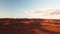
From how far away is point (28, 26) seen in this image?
1.36 meters

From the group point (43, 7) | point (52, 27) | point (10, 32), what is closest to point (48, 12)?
point (43, 7)

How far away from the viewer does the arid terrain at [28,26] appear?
52.6 inches

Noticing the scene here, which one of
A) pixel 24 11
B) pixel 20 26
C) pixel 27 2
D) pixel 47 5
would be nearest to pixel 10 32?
pixel 20 26

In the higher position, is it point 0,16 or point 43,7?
point 43,7

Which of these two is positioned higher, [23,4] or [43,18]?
[23,4]

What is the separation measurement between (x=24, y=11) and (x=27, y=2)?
4.7 inches

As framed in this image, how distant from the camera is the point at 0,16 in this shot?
1373mm

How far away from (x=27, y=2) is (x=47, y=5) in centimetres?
25

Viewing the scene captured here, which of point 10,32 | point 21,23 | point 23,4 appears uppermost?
point 23,4

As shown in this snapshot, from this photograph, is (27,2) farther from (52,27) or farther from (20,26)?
(52,27)

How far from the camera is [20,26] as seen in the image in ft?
4.45

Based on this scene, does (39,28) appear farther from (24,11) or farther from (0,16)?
(0,16)

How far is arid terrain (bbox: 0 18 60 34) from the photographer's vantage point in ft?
4.38

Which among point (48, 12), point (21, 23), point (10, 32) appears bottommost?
point (10, 32)
